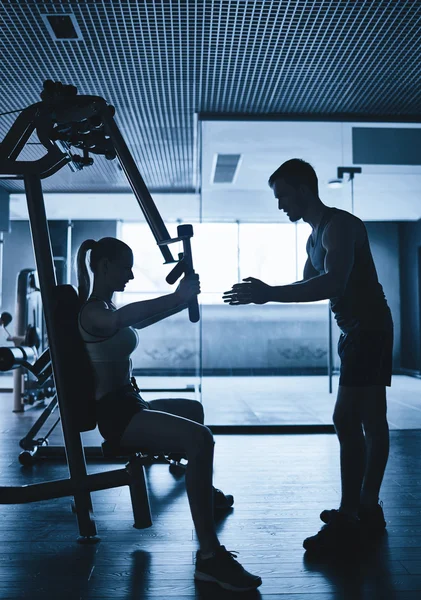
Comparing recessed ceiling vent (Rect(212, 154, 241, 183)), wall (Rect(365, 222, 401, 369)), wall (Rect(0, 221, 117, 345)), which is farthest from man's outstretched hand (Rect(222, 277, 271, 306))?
wall (Rect(0, 221, 117, 345))

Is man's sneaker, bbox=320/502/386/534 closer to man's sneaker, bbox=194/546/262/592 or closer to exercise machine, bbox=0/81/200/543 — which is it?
man's sneaker, bbox=194/546/262/592

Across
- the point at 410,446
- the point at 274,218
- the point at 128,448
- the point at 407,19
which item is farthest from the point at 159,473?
the point at 274,218

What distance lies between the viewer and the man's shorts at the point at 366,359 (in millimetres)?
1964

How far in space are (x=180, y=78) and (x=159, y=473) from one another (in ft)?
8.95

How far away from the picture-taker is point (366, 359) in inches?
77.3

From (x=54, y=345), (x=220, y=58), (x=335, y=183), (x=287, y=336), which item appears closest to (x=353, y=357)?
(x=54, y=345)

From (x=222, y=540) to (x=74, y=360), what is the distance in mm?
841

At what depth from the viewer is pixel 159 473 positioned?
2.99 m

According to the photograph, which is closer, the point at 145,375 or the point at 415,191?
the point at 415,191

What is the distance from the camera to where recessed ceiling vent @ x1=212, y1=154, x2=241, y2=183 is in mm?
4766

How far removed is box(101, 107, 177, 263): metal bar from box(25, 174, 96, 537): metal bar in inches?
14.1

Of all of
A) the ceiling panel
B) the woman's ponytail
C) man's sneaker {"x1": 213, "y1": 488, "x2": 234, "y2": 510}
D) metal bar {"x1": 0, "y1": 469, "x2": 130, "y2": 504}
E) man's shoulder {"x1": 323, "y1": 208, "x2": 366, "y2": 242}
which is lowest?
man's sneaker {"x1": 213, "y1": 488, "x2": 234, "y2": 510}

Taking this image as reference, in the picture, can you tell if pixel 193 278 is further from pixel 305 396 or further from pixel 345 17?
pixel 305 396

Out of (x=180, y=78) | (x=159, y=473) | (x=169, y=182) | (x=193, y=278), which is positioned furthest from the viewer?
(x=169, y=182)
